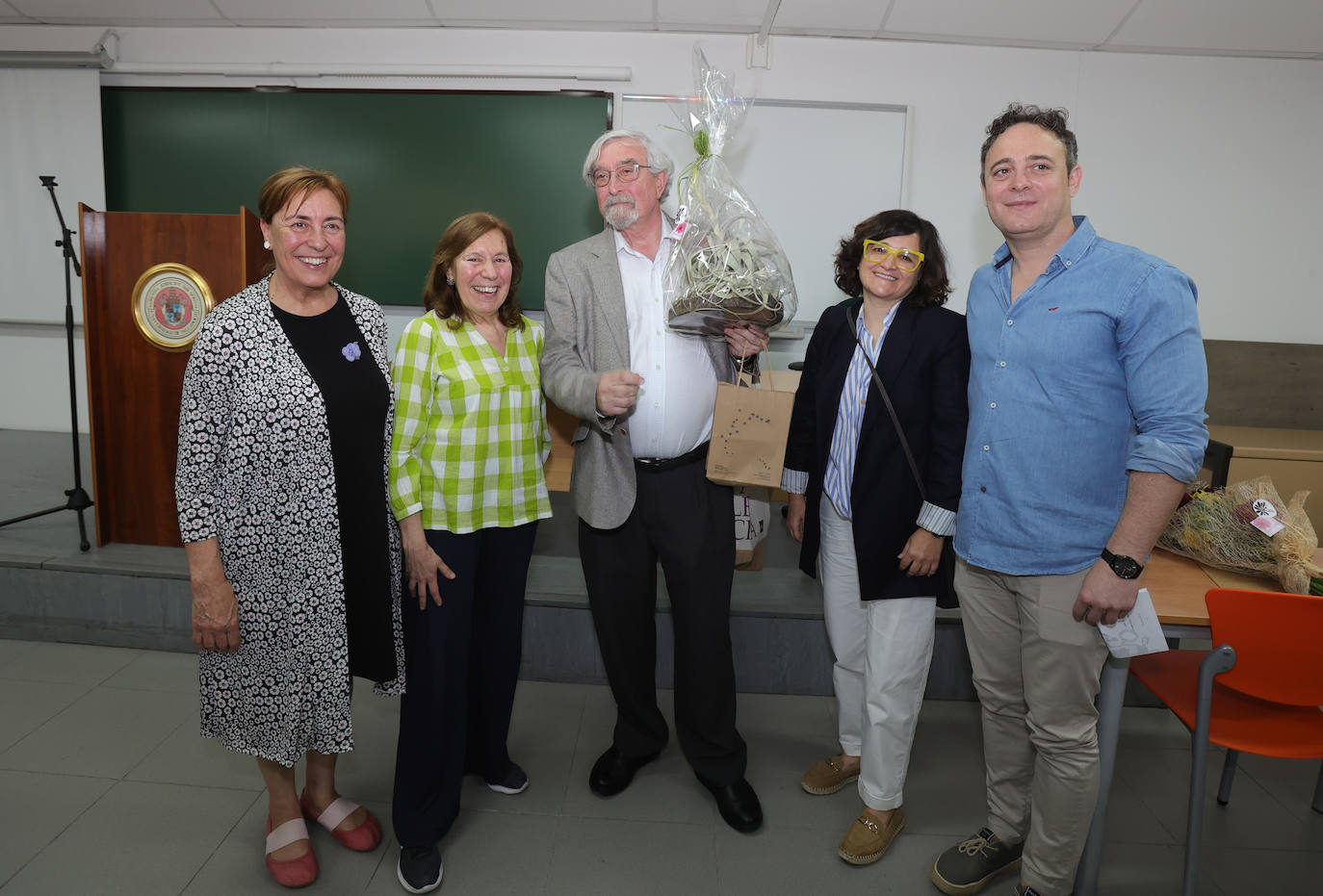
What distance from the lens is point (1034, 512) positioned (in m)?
1.59

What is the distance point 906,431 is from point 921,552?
289 millimetres

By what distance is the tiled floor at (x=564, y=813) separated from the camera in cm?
185

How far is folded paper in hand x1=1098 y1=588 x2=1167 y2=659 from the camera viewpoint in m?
1.54

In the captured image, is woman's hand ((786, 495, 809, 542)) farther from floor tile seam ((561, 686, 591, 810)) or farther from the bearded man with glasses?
floor tile seam ((561, 686, 591, 810))

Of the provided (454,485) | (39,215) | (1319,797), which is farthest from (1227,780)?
(39,215)

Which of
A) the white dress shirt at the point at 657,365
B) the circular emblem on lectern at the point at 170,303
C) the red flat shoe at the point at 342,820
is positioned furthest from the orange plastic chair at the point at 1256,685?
the circular emblem on lectern at the point at 170,303

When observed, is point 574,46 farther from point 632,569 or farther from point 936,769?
point 936,769

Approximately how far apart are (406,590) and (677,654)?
2.43 feet

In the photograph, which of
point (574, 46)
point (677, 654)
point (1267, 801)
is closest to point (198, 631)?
point (677, 654)

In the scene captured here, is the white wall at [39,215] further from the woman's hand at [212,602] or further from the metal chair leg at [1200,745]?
the metal chair leg at [1200,745]

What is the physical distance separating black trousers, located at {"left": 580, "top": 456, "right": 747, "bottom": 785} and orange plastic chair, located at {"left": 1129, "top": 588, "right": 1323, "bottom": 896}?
1057mm

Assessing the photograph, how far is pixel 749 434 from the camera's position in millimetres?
1756

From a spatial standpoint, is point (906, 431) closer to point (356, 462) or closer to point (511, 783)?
point (356, 462)

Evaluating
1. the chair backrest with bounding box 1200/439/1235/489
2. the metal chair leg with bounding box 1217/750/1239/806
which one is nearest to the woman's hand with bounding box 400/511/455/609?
the metal chair leg with bounding box 1217/750/1239/806
